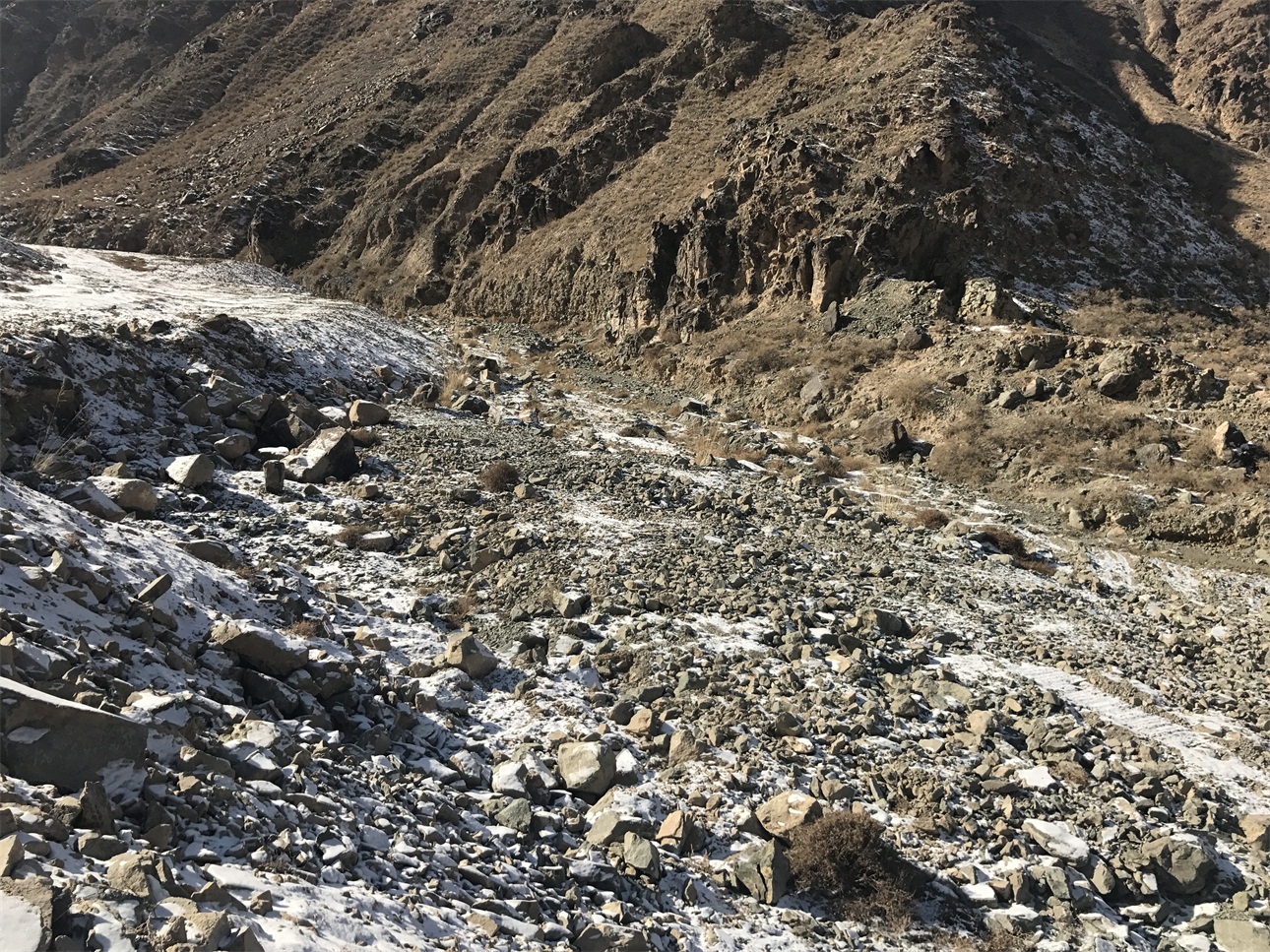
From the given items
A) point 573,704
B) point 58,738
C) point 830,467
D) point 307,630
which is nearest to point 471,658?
point 573,704

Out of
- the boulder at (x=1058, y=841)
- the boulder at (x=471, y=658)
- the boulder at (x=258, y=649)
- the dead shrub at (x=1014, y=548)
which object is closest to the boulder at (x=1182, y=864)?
the boulder at (x=1058, y=841)

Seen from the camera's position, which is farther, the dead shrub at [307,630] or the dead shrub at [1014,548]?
the dead shrub at [1014,548]

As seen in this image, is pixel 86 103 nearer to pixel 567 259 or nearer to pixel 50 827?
pixel 567 259

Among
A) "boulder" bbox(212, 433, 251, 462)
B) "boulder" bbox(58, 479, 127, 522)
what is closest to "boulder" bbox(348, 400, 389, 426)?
"boulder" bbox(212, 433, 251, 462)

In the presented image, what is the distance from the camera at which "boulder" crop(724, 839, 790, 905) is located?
5.39 metres

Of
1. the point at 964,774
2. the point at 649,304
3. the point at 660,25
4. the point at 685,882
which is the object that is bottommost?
the point at 685,882

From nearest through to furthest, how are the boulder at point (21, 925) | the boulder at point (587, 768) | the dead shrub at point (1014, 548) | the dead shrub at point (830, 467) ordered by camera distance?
the boulder at point (21, 925) < the boulder at point (587, 768) < the dead shrub at point (1014, 548) < the dead shrub at point (830, 467)

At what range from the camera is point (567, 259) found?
1155 inches

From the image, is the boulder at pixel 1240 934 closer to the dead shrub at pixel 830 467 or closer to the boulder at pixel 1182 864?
the boulder at pixel 1182 864

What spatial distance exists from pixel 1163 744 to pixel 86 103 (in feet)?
263

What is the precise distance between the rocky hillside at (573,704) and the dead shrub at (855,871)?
2cm

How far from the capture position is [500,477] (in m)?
13.0

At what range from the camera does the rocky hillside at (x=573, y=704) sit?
14.2ft

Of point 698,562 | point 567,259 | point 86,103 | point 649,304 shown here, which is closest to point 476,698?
point 698,562
